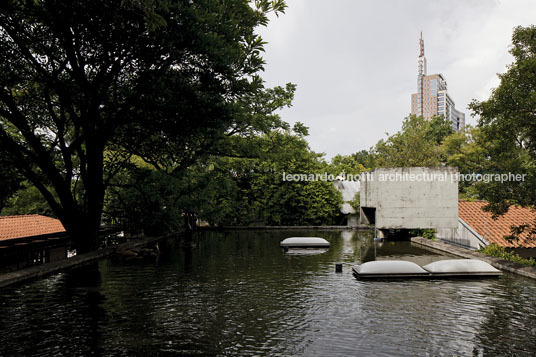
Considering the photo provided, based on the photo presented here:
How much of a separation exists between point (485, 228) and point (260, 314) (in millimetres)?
24125

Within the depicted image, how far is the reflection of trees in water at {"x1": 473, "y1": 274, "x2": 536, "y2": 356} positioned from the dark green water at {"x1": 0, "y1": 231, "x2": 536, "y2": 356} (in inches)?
1.4

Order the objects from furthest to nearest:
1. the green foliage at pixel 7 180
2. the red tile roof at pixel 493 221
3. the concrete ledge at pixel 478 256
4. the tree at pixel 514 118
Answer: the red tile roof at pixel 493 221 → the green foliage at pixel 7 180 → the concrete ledge at pixel 478 256 → the tree at pixel 514 118

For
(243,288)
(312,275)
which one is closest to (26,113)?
(243,288)

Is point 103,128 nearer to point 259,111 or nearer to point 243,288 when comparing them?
point 243,288

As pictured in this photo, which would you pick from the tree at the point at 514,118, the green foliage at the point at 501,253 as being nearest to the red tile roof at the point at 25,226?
the tree at the point at 514,118

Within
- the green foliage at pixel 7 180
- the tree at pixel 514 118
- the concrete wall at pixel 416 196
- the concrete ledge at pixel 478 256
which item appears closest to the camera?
the tree at pixel 514 118

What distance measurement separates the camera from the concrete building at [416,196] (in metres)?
32.7

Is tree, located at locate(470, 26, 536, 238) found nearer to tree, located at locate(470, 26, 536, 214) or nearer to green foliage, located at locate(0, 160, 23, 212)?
tree, located at locate(470, 26, 536, 214)

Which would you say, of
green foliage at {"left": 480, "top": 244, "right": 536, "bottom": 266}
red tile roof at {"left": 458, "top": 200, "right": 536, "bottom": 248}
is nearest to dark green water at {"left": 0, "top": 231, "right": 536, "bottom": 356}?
green foliage at {"left": 480, "top": 244, "right": 536, "bottom": 266}

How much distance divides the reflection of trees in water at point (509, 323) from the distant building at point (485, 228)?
1021cm

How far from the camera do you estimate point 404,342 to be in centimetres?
1167

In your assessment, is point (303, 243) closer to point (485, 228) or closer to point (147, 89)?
point (485, 228)

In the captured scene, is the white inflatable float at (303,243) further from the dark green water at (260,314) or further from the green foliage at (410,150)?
the green foliage at (410,150)

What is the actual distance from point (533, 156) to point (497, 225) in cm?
1191
